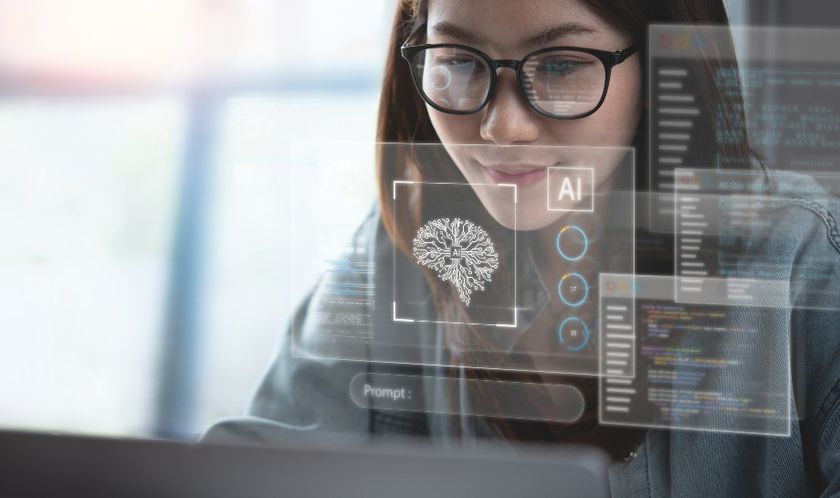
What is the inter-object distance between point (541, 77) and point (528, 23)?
4 cm

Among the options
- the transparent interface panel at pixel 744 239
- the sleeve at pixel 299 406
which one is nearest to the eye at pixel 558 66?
the transparent interface panel at pixel 744 239

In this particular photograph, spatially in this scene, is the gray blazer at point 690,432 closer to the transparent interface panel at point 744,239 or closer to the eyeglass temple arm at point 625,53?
the transparent interface panel at point 744,239

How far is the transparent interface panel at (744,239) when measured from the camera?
1.64ft

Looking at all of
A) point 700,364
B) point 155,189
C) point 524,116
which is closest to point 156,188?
point 155,189

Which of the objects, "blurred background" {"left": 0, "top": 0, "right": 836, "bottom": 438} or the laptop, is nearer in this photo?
the laptop

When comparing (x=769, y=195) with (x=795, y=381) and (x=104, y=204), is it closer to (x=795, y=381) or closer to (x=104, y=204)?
(x=795, y=381)

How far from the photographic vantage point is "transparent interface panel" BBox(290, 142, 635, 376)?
536 mm

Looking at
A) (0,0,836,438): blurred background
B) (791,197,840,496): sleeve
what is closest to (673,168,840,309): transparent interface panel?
(791,197,840,496): sleeve

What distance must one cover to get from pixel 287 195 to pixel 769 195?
342 mm

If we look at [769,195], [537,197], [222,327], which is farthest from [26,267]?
[769,195]

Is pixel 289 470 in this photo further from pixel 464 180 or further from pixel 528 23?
pixel 528 23

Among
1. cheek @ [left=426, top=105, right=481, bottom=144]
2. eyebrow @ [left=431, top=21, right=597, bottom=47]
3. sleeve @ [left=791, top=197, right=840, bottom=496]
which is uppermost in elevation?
Answer: eyebrow @ [left=431, top=21, right=597, bottom=47]

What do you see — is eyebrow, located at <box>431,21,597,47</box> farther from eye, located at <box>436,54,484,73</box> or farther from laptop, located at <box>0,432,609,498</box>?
laptop, located at <box>0,432,609,498</box>

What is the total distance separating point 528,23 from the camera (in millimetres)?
533
